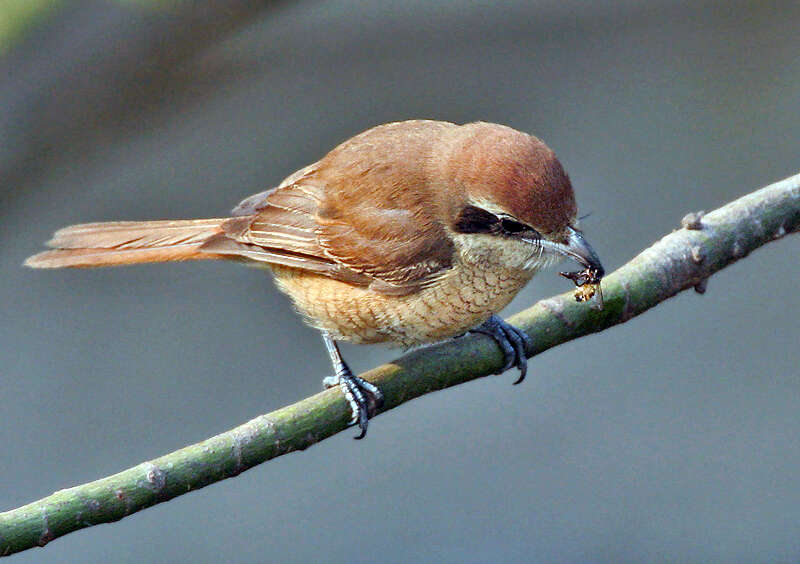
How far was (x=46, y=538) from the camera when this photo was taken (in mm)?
2258

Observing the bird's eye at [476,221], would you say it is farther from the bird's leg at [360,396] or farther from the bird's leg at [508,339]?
the bird's leg at [360,396]

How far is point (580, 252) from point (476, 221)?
0.31 metres

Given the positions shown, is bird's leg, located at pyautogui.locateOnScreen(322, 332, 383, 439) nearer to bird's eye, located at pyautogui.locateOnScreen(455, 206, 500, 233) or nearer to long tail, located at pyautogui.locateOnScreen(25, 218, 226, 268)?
bird's eye, located at pyautogui.locateOnScreen(455, 206, 500, 233)

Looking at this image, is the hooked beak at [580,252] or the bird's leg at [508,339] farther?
the bird's leg at [508,339]

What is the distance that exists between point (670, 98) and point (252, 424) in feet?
9.54

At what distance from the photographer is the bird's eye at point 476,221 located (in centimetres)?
277

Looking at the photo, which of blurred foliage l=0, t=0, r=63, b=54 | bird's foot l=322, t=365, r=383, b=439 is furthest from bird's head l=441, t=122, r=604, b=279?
blurred foliage l=0, t=0, r=63, b=54

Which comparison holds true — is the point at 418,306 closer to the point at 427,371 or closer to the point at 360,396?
the point at 427,371

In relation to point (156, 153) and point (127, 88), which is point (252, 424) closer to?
point (127, 88)

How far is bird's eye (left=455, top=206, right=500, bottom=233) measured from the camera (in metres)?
2.77

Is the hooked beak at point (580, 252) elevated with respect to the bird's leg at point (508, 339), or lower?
elevated

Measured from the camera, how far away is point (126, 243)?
10.6 feet

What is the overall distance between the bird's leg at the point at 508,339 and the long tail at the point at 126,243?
0.85 meters

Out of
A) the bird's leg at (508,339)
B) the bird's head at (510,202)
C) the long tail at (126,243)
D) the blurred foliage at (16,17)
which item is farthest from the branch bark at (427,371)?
the blurred foliage at (16,17)
